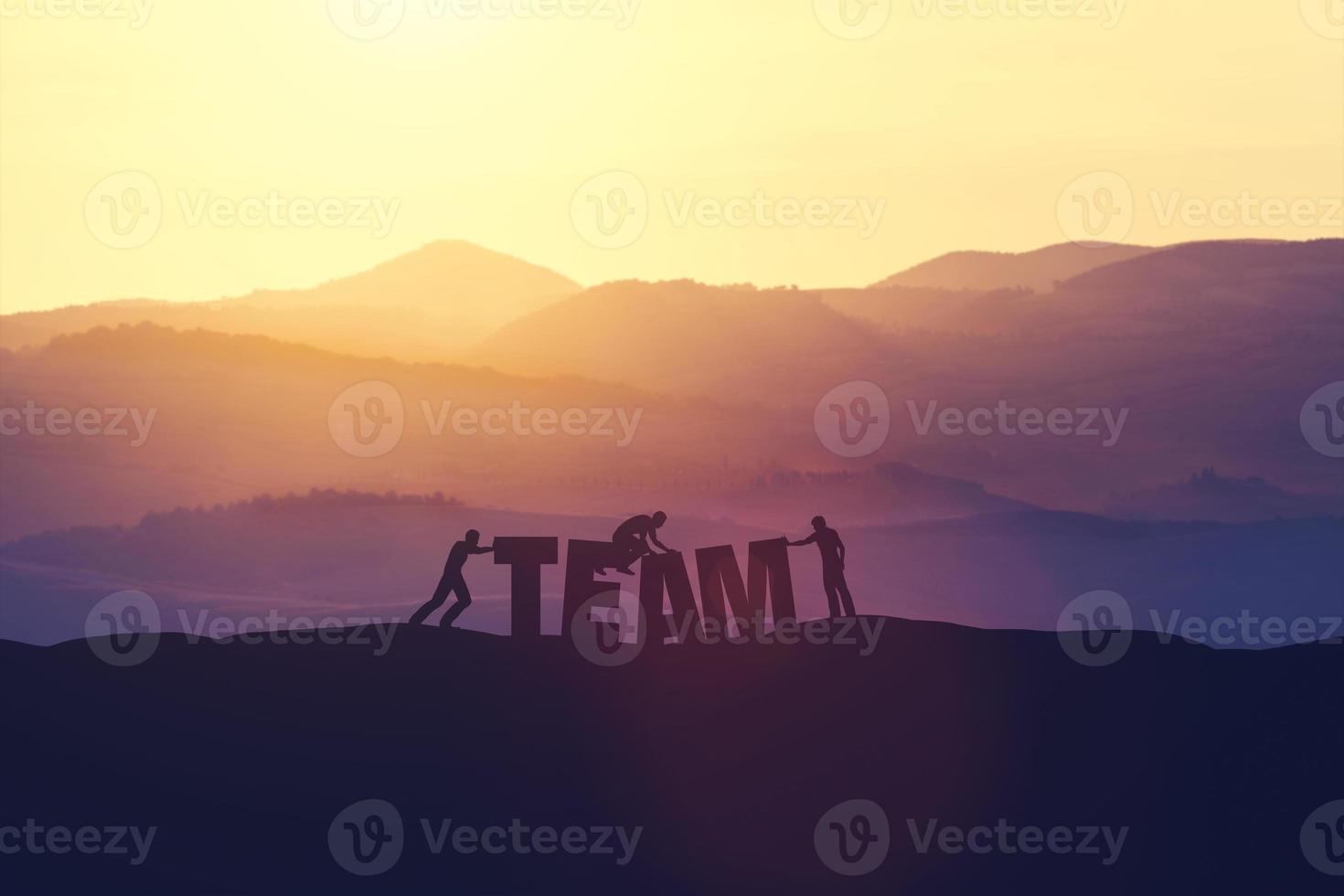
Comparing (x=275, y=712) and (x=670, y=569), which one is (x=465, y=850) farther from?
(x=670, y=569)

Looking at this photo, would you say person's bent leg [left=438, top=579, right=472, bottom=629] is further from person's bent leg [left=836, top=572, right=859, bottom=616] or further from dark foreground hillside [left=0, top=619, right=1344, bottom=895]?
person's bent leg [left=836, top=572, right=859, bottom=616]

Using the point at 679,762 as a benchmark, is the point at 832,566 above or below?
above

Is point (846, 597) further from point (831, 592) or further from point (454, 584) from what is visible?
point (454, 584)

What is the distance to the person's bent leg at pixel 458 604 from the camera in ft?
88.1

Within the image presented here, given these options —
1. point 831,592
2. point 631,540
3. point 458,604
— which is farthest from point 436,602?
point 831,592

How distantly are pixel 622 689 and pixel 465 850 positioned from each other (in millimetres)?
4411

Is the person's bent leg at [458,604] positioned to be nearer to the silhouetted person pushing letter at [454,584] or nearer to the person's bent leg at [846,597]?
the silhouetted person pushing letter at [454,584]

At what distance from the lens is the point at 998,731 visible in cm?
2461

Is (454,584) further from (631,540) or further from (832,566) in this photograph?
(832,566)

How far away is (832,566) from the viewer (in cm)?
2770

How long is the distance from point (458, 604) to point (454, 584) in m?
0.38

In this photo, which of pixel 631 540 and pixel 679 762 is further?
pixel 631 540

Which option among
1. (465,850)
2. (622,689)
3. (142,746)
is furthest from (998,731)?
(142,746)

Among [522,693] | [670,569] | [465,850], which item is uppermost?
[670,569]
